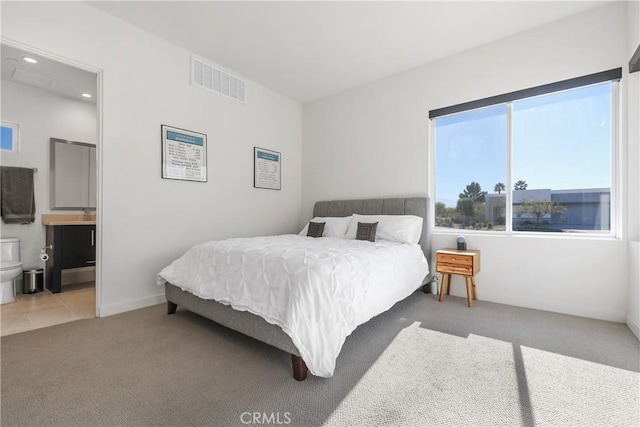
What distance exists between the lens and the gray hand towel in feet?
11.3

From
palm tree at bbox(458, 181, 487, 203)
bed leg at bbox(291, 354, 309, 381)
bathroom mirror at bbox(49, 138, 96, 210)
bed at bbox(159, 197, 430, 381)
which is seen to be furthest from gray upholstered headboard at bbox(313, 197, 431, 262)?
bathroom mirror at bbox(49, 138, 96, 210)

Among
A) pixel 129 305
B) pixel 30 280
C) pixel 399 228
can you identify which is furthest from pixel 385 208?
pixel 30 280

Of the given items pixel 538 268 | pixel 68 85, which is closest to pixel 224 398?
pixel 538 268

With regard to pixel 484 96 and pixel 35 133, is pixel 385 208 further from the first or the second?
pixel 35 133

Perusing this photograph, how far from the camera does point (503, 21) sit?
Answer: 9.29 feet

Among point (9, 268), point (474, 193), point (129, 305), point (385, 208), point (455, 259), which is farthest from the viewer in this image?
point (385, 208)

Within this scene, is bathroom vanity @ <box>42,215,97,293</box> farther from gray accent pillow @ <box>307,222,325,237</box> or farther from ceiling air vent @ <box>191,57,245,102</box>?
gray accent pillow @ <box>307,222,325,237</box>

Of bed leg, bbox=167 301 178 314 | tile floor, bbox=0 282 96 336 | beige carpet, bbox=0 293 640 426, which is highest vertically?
bed leg, bbox=167 301 178 314

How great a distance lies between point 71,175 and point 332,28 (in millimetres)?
4135

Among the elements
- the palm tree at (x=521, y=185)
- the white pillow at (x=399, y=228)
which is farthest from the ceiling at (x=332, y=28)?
the white pillow at (x=399, y=228)

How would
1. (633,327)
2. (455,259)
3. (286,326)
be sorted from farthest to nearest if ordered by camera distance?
(455,259) < (633,327) < (286,326)

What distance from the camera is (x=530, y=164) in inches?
120

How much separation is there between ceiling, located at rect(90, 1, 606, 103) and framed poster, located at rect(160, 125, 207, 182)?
1029 millimetres

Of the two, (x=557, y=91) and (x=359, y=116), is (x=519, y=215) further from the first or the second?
(x=359, y=116)
